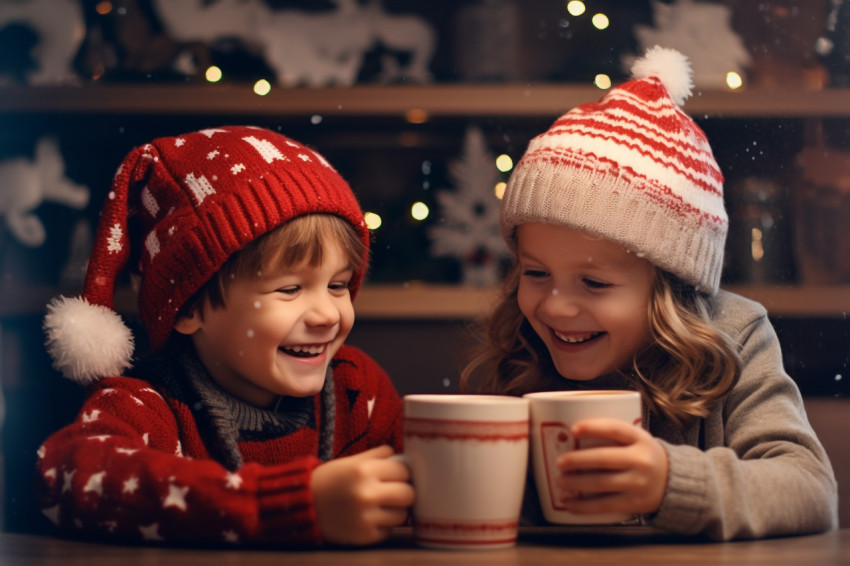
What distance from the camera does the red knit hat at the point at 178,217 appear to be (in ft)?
2.67

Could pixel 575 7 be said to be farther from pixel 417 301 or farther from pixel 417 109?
pixel 417 301

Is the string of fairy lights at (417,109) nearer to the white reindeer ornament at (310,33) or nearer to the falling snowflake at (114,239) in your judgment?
the white reindeer ornament at (310,33)

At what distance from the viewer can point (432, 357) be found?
130 centimetres

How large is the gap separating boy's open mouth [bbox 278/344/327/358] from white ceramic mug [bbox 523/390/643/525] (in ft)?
1.01

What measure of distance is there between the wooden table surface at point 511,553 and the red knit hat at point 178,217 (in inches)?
9.1

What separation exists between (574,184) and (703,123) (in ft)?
0.96

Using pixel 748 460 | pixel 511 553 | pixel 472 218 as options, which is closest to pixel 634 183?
pixel 748 460

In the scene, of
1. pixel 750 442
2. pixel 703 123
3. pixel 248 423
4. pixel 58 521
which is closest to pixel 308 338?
pixel 248 423

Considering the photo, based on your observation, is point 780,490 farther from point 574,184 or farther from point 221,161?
point 221,161

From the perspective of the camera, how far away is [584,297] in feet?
2.67

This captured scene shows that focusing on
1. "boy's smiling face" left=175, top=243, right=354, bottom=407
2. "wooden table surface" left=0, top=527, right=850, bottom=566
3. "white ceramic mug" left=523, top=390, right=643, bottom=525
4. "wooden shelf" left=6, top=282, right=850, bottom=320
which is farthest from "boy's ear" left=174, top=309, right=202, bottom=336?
"white ceramic mug" left=523, top=390, right=643, bottom=525

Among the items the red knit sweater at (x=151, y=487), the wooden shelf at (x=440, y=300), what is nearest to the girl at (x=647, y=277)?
the wooden shelf at (x=440, y=300)

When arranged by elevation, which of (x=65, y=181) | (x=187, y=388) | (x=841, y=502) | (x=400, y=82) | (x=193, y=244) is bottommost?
(x=841, y=502)

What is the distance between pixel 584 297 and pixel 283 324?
275 mm
